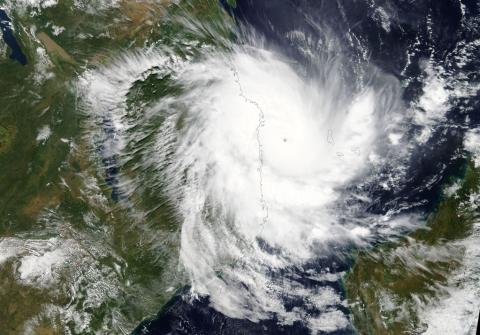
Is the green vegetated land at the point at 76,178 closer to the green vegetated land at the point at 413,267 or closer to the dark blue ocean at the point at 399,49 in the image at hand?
the dark blue ocean at the point at 399,49

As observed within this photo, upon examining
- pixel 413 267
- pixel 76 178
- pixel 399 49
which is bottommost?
pixel 413 267

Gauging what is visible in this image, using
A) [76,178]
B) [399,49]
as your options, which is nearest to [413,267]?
[399,49]

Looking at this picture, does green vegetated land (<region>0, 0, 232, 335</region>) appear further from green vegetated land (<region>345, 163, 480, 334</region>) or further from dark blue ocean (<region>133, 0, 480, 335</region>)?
green vegetated land (<region>345, 163, 480, 334</region>)

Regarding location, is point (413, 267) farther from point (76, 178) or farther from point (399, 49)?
point (76, 178)

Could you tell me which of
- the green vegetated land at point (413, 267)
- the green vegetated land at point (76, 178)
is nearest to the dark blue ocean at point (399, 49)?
the green vegetated land at point (413, 267)

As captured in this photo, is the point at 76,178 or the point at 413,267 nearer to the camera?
the point at 413,267

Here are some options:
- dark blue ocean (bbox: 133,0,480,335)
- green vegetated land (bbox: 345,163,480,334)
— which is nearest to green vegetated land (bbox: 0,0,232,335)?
dark blue ocean (bbox: 133,0,480,335)

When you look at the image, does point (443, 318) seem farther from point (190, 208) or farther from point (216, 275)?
point (190, 208)

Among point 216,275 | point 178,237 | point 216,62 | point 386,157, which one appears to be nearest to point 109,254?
point 178,237

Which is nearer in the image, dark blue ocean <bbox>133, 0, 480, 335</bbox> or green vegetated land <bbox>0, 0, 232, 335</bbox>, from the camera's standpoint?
dark blue ocean <bbox>133, 0, 480, 335</bbox>
